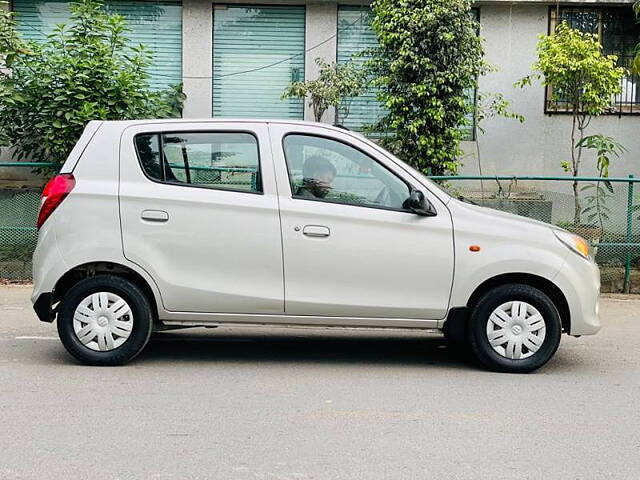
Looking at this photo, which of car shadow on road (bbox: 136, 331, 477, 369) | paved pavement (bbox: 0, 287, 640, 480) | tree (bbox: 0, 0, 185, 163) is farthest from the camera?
tree (bbox: 0, 0, 185, 163)

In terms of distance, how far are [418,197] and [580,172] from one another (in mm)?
8197

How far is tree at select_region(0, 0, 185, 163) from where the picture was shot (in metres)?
12.1

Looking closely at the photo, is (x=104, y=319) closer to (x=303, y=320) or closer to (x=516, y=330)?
(x=303, y=320)

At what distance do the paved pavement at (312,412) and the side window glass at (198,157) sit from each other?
1489mm

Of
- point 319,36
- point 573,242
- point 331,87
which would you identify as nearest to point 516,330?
point 573,242

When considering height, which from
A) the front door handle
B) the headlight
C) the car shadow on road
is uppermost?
the front door handle

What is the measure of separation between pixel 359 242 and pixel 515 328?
4.55 ft

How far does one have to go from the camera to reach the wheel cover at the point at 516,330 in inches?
289

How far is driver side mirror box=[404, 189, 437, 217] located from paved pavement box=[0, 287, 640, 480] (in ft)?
4.20

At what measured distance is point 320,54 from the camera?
14.7 m

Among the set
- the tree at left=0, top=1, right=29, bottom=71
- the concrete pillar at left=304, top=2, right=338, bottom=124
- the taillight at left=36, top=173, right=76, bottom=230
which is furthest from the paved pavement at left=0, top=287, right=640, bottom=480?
the concrete pillar at left=304, top=2, right=338, bottom=124

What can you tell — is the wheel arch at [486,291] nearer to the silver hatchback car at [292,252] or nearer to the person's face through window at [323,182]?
the silver hatchback car at [292,252]

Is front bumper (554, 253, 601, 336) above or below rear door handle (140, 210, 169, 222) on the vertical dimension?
below

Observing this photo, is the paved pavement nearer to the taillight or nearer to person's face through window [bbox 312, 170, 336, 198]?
the taillight
